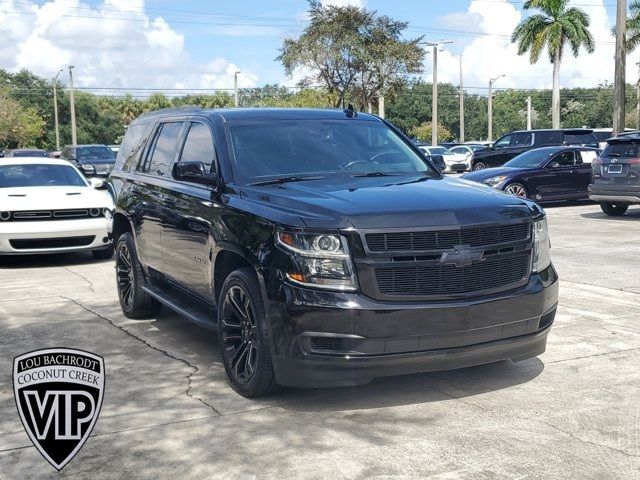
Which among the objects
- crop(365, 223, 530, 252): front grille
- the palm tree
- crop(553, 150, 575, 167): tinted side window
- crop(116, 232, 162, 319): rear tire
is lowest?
crop(116, 232, 162, 319): rear tire

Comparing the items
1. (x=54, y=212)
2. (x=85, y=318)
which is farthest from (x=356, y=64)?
(x=85, y=318)

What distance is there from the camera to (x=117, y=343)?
22.2 ft

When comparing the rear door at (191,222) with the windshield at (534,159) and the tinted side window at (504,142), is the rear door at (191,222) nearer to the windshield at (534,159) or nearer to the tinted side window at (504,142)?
the windshield at (534,159)

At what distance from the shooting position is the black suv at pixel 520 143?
87.9 ft

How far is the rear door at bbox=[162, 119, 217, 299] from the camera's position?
583 centimetres

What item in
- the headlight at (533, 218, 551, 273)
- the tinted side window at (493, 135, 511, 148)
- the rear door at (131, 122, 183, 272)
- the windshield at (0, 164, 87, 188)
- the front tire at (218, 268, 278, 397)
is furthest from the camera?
the tinted side window at (493, 135, 511, 148)

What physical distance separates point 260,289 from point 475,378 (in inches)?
66.3

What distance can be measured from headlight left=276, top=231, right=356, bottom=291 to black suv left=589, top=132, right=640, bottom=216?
12.8 metres

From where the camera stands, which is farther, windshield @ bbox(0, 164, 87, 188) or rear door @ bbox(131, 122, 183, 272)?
windshield @ bbox(0, 164, 87, 188)

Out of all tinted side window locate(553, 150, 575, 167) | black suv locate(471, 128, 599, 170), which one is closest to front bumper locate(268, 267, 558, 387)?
tinted side window locate(553, 150, 575, 167)

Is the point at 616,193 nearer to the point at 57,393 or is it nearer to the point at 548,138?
the point at 548,138

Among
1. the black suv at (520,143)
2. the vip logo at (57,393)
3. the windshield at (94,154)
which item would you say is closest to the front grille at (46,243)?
the vip logo at (57,393)

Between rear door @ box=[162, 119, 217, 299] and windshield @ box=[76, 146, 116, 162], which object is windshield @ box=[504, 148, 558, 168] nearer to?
rear door @ box=[162, 119, 217, 299]

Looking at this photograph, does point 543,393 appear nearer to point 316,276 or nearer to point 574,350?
point 574,350
